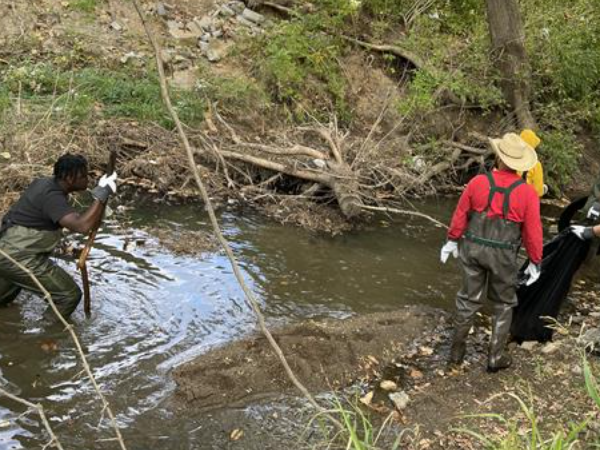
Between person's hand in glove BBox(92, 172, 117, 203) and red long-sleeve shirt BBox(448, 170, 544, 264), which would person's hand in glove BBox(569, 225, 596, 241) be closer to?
red long-sleeve shirt BBox(448, 170, 544, 264)

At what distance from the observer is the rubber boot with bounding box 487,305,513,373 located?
5109 millimetres

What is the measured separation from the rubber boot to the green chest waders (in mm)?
3469

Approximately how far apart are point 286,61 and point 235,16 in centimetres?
224

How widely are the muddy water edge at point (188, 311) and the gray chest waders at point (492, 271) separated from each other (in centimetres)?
75

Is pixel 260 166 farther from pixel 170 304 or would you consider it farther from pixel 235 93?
pixel 170 304

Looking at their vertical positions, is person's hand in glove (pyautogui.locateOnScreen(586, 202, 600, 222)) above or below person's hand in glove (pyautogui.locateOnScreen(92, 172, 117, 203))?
above

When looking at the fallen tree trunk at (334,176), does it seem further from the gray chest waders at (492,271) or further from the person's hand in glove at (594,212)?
the gray chest waders at (492,271)

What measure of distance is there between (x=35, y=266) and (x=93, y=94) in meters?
5.38

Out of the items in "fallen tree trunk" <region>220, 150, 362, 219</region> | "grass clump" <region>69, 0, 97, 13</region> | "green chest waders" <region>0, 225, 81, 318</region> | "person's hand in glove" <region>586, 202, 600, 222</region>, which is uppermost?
"grass clump" <region>69, 0, 97, 13</region>

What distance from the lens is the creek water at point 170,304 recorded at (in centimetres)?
424

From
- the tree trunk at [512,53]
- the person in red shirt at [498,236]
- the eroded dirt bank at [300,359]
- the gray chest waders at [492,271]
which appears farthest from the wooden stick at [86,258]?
the tree trunk at [512,53]

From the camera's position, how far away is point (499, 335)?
16.8 feet

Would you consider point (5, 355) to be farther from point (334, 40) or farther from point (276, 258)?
point (334, 40)

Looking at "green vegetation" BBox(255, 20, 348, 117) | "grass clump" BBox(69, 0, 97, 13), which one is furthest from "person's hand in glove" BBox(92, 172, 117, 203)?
"grass clump" BBox(69, 0, 97, 13)
